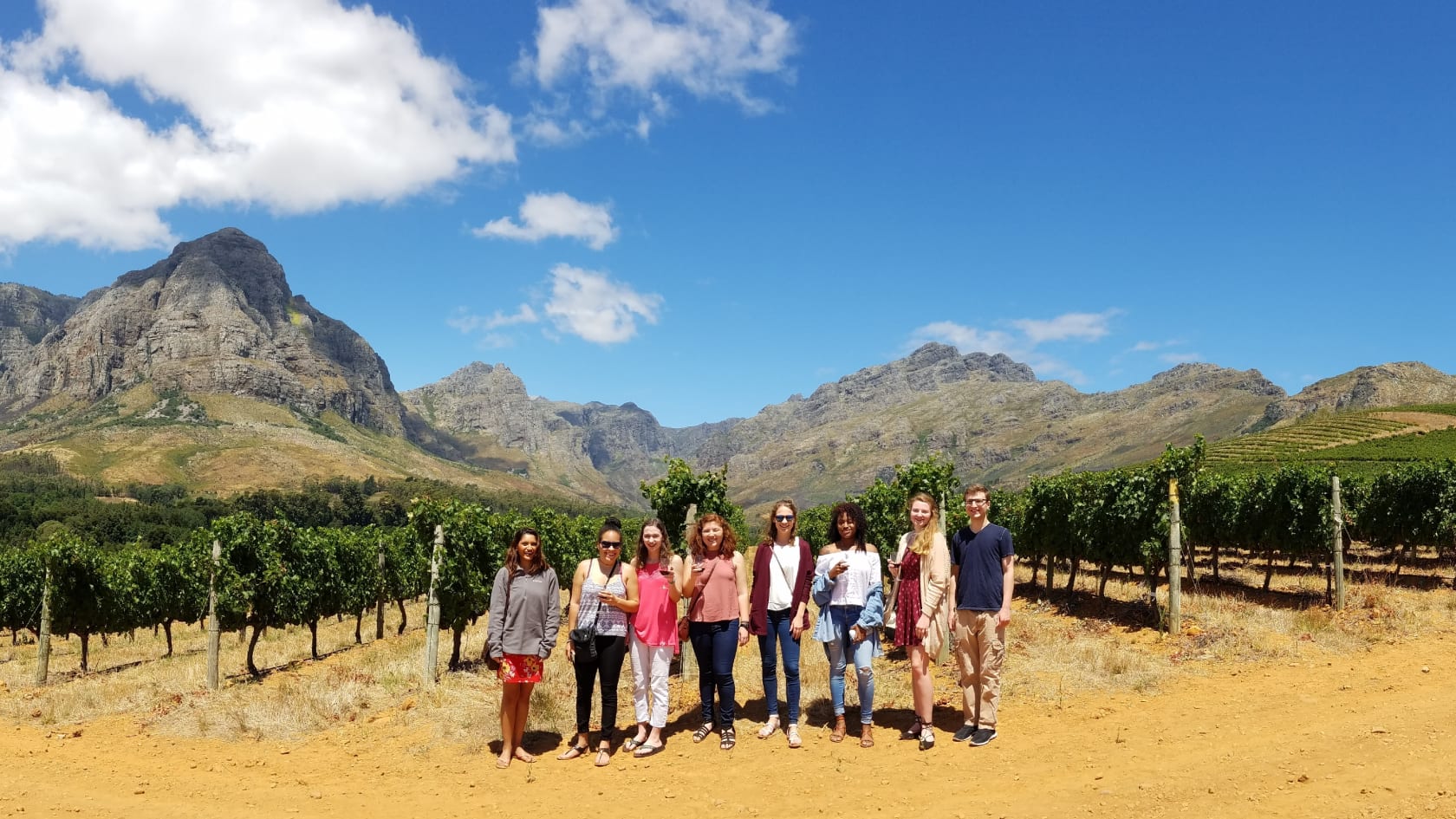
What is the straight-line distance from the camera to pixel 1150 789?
17.8 feet

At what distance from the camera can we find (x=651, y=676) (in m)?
6.78

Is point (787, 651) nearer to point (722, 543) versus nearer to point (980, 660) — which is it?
point (722, 543)

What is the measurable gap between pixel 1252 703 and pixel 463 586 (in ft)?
41.5

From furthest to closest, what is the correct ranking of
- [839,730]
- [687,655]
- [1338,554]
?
[1338,554] → [687,655] → [839,730]

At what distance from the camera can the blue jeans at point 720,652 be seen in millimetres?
6613

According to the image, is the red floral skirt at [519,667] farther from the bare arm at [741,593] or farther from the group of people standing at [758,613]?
the bare arm at [741,593]

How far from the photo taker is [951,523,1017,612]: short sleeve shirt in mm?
6430

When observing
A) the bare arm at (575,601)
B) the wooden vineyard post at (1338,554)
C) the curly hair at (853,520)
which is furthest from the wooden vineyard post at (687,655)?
the wooden vineyard post at (1338,554)

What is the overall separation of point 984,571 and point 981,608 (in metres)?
0.31

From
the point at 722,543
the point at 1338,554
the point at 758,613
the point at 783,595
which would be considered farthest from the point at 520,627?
the point at 1338,554

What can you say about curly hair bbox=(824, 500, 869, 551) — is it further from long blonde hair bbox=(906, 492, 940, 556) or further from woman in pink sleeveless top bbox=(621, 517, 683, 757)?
woman in pink sleeveless top bbox=(621, 517, 683, 757)

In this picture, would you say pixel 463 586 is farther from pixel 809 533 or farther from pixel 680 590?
pixel 809 533

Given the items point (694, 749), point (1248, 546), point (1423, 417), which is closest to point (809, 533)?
point (1248, 546)

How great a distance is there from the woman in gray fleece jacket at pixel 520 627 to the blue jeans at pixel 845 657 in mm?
2441
